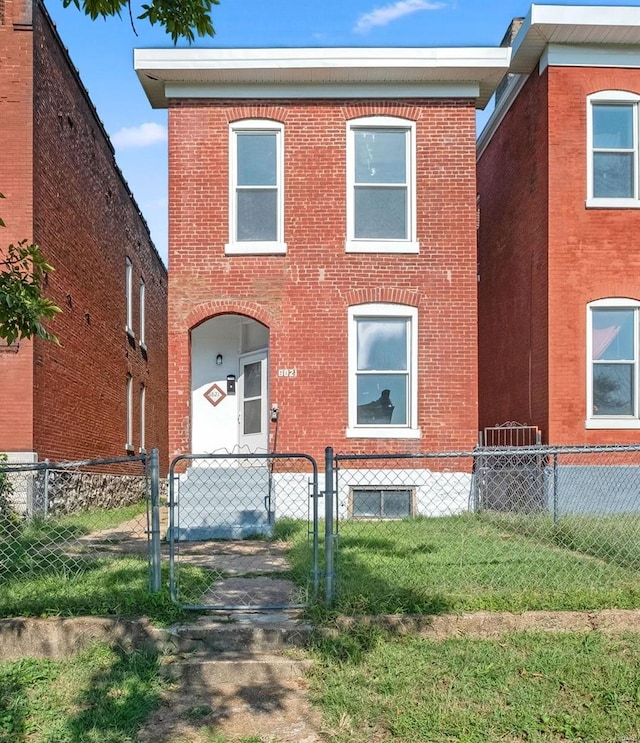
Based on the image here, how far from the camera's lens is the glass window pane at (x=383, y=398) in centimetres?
1155

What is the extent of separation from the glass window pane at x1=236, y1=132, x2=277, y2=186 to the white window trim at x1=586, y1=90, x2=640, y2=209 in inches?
194

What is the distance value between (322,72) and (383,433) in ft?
18.4

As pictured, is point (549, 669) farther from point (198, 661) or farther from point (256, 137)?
point (256, 137)

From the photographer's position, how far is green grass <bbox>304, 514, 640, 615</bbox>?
5.81 metres

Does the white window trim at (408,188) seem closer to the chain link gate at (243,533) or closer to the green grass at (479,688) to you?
the chain link gate at (243,533)

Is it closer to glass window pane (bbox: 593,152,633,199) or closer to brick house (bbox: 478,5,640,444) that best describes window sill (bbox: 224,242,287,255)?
brick house (bbox: 478,5,640,444)

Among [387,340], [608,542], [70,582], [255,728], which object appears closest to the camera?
[255,728]

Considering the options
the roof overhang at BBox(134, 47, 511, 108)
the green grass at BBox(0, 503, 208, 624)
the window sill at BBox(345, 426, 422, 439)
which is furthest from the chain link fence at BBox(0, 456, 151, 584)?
the roof overhang at BBox(134, 47, 511, 108)

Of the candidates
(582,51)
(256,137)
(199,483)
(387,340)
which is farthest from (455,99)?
(199,483)

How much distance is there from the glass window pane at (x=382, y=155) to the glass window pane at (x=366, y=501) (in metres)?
4.93

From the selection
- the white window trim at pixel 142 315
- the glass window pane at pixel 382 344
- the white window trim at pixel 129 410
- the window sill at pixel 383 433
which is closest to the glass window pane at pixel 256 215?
the glass window pane at pixel 382 344

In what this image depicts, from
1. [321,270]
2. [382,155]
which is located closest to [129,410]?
[321,270]

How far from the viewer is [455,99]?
11711 mm

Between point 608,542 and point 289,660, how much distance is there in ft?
14.1
